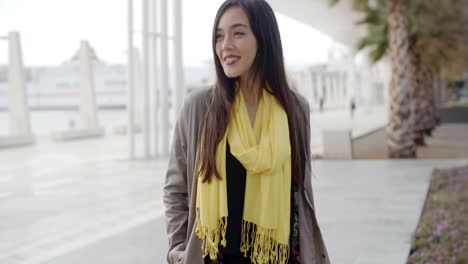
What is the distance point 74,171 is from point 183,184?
35.7ft

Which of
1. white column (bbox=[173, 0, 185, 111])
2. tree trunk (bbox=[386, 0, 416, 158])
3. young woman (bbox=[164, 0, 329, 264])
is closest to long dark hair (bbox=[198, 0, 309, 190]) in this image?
young woman (bbox=[164, 0, 329, 264])

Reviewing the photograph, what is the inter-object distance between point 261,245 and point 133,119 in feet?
41.3

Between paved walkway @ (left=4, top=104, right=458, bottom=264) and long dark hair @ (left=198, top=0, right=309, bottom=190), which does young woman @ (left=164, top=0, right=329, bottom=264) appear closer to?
long dark hair @ (left=198, top=0, right=309, bottom=190)

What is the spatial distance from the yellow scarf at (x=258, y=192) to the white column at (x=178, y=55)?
1250cm

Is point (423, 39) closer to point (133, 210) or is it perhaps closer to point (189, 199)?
point (133, 210)

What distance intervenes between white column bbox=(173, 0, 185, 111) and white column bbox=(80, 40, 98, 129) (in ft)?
A: 38.8

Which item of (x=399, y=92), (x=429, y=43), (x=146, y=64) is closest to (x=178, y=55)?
(x=146, y=64)

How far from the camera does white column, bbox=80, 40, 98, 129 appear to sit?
25344 millimetres

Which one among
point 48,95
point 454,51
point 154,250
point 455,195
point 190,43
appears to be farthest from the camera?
point 48,95

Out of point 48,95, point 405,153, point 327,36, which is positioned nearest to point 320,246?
point 405,153

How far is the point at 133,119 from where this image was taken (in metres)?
14.1

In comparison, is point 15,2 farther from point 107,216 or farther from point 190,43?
point 107,216

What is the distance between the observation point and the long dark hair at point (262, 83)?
180 centimetres

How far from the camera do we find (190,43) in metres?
16.2
